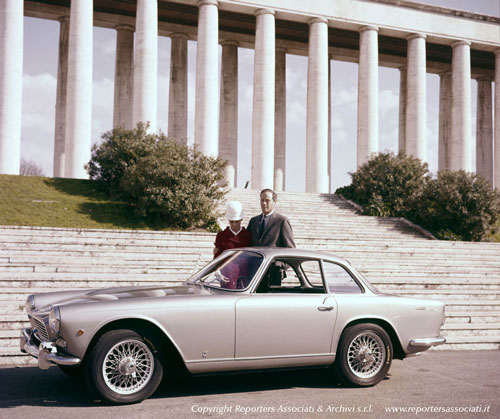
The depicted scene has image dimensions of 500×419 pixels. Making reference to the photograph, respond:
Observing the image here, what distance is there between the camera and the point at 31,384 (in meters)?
5.93

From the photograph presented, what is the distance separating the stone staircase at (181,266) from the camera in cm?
940

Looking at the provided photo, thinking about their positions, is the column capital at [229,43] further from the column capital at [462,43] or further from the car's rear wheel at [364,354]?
the car's rear wheel at [364,354]

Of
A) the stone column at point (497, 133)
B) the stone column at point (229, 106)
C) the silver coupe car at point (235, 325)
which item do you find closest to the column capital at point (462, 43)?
the stone column at point (497, 133)

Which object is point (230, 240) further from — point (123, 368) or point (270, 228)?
point (123, 368)

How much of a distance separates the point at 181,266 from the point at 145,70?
2133cm

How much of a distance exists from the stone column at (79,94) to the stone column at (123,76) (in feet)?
24.0

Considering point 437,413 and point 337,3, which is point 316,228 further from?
point 337,3

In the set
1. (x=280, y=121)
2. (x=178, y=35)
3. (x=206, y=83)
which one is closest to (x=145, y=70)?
(x=206, y=83)

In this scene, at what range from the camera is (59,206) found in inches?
852

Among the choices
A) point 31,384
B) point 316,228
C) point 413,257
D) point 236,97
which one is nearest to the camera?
point 31,384

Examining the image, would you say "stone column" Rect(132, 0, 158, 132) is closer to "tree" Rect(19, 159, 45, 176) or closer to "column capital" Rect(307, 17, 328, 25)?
"column capital" Rect(307, 17, 328, 25)

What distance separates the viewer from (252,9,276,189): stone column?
3456 centimetres

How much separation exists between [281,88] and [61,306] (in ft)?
130

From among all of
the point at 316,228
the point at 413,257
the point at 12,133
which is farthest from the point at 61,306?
the point at 12,133
